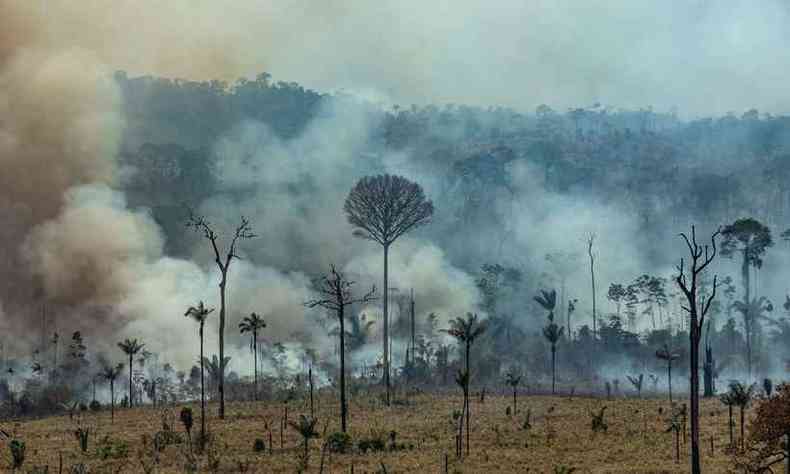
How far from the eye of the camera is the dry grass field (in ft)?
129

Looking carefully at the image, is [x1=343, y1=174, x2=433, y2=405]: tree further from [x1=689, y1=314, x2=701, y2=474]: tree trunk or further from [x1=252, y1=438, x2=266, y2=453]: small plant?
[x1=689, y1=314, x2=701, y2=474]: tree trunk

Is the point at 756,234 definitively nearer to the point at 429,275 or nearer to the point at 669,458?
the point at 429,275

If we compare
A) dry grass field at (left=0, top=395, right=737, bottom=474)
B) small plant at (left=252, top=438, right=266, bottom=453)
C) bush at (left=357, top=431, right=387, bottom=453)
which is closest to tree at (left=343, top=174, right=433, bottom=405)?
dry grass field at (left=0, top=395, right=737, bottom=474)

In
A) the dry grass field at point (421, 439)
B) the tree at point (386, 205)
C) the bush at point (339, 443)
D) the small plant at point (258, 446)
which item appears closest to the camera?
the dry grass field at point (421, 439)

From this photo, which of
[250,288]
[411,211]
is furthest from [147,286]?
[411,211]

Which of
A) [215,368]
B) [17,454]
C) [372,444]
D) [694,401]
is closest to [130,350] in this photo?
[215,368]

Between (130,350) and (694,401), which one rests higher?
(130,350)

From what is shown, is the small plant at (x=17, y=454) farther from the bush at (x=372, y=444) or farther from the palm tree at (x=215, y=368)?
the palm tree at (x=215, y=368)

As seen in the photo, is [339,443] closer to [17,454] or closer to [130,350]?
[17,454]

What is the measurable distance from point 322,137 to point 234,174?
90.5 ft

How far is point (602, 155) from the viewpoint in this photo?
185125mm

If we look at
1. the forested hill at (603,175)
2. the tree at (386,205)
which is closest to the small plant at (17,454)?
the tree at (386,205)

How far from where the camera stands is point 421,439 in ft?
155

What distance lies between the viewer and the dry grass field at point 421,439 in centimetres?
3921
